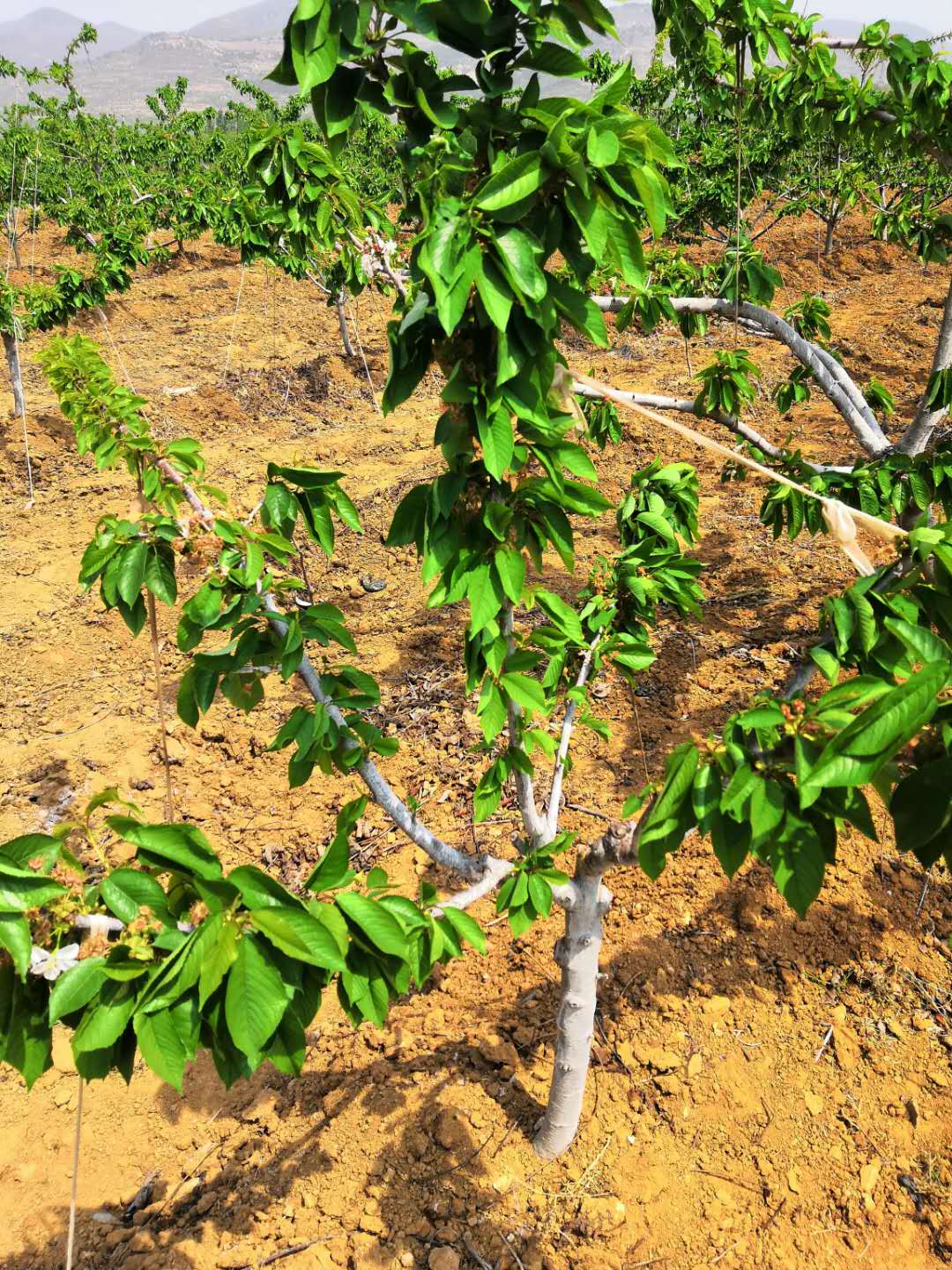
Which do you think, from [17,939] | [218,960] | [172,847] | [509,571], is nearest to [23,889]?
[17,939]

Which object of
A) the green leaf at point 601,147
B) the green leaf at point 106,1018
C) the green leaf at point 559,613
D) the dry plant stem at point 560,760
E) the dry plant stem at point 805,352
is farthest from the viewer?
the dry plant stem at point 805,352

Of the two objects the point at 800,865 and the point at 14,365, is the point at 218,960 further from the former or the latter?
the point at 14,365

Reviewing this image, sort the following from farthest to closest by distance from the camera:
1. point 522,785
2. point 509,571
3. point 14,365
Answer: point 14,365
point 522,785
point 509,571

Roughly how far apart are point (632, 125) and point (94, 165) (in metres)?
25.5

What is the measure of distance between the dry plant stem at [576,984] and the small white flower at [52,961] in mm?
1166

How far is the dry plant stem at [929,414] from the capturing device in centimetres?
309

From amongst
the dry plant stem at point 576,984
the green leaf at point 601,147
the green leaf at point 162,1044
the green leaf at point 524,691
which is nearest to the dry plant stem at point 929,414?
the dry plant stem at point 576,984

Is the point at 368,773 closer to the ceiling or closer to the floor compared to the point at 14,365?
closer to the floor

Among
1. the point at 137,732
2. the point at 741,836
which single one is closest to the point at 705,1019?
the point at 741,836

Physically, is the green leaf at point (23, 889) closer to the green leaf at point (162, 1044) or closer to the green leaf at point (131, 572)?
the green leaf at point (162, 1044)

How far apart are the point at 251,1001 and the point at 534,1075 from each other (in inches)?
79.4

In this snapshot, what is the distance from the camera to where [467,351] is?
1.18 m

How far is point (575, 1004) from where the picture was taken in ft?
7.09

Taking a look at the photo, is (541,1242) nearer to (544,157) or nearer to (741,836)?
(741,836)
